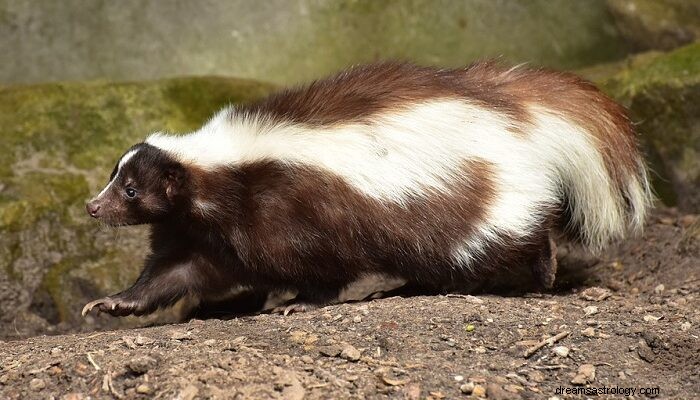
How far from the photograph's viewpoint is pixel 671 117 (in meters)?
7.27

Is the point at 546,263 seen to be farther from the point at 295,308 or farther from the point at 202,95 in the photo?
the point at 202,95

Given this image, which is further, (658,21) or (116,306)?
(658,21)

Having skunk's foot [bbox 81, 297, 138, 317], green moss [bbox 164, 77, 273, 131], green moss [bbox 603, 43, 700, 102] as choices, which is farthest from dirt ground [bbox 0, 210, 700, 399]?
green moss [bbox 164, 77, 273, 131]

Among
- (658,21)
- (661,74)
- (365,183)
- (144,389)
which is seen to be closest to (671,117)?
(661,74)

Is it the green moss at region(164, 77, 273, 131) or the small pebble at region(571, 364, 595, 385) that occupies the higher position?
the green moss at region(164, 77, 273, 131)

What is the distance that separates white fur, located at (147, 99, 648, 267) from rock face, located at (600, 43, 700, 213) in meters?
1.47

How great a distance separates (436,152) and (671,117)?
255 cm

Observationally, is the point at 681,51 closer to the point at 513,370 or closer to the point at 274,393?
the point at 513,370

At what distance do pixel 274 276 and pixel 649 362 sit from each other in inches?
89.8

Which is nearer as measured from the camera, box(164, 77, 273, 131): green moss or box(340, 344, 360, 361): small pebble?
box(340, 344, 360, 361): small pebble

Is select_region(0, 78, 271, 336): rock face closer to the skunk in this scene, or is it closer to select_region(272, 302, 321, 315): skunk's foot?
the skunk

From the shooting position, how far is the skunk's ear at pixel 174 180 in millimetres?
5766

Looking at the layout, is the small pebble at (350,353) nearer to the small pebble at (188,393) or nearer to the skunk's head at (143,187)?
the small pebble at (188,393)

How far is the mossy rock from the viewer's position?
283 inches
